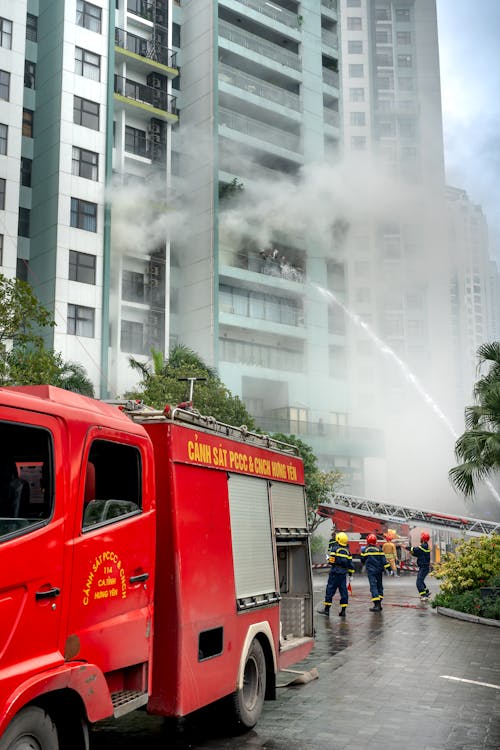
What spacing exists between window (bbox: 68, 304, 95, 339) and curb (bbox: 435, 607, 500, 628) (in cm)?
2473

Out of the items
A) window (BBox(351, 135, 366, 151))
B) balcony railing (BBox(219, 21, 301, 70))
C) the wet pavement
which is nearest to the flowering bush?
the wet pavement

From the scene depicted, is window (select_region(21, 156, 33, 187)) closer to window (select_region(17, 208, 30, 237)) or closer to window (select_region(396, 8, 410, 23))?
window (select_region(17, 208, 30, 237))

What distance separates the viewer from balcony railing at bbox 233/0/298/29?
51.9 metres

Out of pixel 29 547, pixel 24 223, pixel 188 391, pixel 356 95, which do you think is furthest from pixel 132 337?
pixel 356 95

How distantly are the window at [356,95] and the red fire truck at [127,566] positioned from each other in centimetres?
8851

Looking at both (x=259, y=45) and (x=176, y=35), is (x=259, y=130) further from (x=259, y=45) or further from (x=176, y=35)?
(x=176, y=35)

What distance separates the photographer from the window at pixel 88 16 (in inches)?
1515

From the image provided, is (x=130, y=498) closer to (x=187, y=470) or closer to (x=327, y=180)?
(x=187, y=470)

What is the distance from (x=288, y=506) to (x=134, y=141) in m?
37.8

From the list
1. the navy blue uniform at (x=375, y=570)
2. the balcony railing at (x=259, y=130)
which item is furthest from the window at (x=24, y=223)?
the navy blue uniform at (x=375, y=570)

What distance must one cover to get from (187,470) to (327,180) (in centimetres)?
5122

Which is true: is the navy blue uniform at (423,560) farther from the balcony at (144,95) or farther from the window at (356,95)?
the window at (356,95)

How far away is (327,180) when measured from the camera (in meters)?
54.6

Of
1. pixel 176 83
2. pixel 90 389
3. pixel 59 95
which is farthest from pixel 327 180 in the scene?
pixel 90 389
